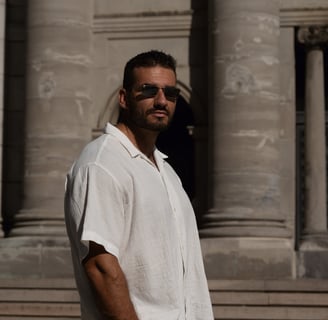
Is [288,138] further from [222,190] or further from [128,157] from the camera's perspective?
[128,157]

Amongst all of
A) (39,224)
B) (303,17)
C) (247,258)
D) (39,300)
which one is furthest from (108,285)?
(303,17)

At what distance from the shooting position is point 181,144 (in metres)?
21.5

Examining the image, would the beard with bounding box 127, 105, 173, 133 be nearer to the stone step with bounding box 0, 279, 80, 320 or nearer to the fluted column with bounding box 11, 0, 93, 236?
the stone step with bounding box 0, 279, 80, 320

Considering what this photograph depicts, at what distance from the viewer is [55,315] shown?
15594 millimetres

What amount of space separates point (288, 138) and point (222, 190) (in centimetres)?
173

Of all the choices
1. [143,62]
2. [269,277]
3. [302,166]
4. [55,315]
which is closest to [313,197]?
[302,166]

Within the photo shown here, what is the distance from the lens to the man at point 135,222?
12.7ft

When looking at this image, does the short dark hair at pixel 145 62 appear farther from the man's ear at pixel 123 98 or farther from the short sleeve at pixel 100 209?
the short sleeve at pixel 100 209

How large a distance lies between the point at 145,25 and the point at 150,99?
54.2 feet

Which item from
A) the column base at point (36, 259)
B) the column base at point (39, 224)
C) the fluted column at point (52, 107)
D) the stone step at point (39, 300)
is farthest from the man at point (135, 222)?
the fluted column at point (52, 107)

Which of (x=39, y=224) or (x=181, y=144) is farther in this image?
(x=181, y=144)

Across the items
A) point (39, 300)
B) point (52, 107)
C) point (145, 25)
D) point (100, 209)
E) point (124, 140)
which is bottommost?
point (39, 300)

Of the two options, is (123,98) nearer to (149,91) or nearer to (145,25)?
(149,91)

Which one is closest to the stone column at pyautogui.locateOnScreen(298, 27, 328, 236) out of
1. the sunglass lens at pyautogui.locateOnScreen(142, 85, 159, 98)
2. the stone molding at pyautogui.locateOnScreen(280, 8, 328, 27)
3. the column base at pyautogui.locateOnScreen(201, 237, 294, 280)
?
the stone molding at pyautogui.locateOnScreen(280, 8, 328, 27)
